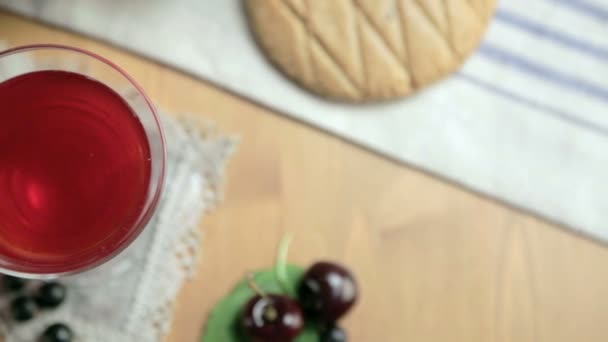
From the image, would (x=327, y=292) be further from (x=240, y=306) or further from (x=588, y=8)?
(x=588, y=8)

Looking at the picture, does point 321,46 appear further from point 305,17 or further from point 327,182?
point 327,182

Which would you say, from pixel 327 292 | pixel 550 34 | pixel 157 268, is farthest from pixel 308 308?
pixel 550 34

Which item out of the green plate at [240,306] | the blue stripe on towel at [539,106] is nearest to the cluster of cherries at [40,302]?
the green plate at [240,306]

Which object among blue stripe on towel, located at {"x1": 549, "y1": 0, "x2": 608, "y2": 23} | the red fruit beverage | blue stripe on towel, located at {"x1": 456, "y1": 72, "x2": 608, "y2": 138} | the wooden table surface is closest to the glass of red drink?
the red fruit beverage

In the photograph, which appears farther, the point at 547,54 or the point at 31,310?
the point at 547,54

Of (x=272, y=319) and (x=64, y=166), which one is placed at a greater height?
(x=64, y=166)

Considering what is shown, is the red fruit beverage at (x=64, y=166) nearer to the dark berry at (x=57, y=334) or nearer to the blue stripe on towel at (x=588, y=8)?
the dark berry at (x=57, y=334)

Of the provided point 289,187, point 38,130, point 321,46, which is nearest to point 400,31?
point 321,46
